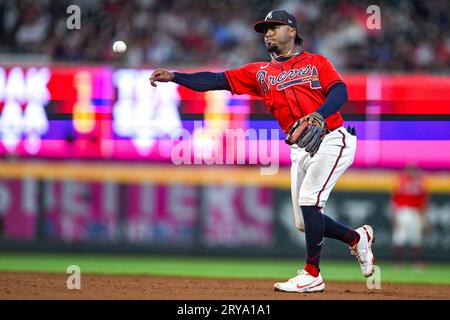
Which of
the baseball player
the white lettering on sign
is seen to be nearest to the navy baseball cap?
the baseball player

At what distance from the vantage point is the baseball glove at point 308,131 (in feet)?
21.5

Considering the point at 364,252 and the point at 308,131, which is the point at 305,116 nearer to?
the point at 308,131

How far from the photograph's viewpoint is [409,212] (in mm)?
13117

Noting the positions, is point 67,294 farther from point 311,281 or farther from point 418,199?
point 418,199

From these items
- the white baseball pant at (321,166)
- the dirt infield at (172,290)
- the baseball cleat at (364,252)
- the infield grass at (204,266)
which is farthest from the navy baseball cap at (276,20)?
the infield grass at (204,266)

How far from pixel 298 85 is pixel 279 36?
44cm

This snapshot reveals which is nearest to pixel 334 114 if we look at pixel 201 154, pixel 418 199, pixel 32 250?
pixel 201 154

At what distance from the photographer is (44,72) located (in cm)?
1308

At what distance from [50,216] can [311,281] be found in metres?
7.32

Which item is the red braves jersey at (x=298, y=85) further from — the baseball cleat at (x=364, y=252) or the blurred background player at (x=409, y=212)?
the blurred background player at (x=409, y=212)

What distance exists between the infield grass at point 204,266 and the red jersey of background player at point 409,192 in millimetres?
950

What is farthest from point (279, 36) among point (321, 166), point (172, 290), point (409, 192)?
point (409, 192)

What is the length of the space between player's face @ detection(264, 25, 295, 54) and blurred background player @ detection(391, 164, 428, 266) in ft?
21.3
